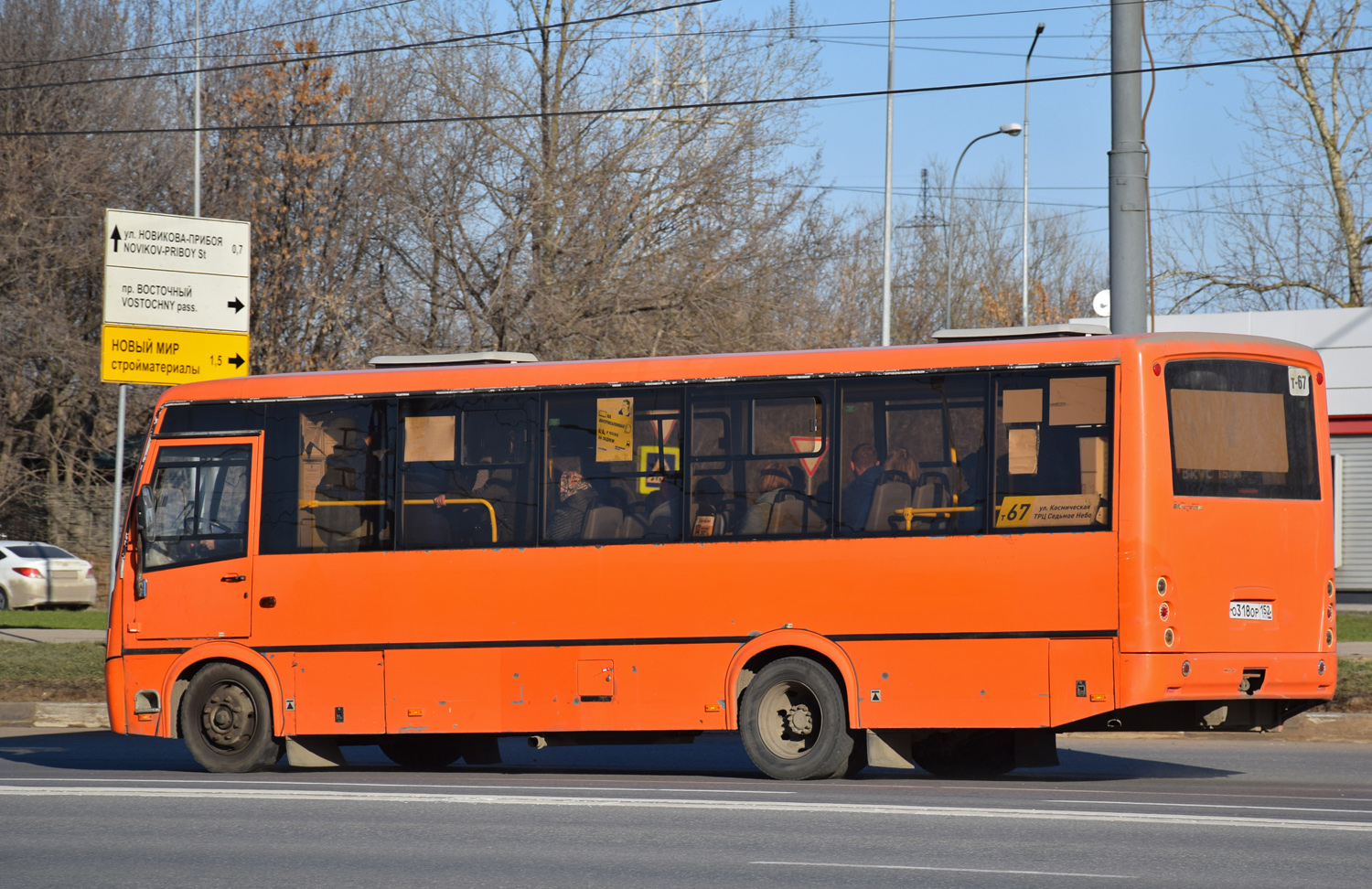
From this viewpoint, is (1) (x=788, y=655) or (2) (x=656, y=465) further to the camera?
(2) (x=656, y=465)

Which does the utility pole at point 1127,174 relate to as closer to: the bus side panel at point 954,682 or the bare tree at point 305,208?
the bus side panel at point 954,682

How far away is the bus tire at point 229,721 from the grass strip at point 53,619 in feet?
45.1

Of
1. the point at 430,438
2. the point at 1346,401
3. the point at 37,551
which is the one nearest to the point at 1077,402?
the point at 430,438

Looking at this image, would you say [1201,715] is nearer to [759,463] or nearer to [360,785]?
[759,463]

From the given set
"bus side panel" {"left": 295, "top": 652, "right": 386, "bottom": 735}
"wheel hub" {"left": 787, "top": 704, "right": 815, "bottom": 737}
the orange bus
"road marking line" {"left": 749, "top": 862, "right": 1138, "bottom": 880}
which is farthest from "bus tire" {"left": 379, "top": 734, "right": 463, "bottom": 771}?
"road marking line" {"left": 749, "top": 862, "right": 1138, "bottom": 880}

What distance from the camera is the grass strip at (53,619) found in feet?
87.6

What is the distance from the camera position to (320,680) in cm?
1180

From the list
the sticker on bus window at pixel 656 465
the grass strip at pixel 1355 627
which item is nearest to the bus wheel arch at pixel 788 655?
the sticker on bus window at pixel 656 465

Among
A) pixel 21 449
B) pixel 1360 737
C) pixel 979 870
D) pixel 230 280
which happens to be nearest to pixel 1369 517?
pixel 1360 737

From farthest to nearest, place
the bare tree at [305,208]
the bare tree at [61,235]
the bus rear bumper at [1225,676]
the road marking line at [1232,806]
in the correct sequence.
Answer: the bare tree at [61,235] < the bare tree at [305,208] < the bus rear bumper at [1225,676] < the road marking line at [1232,806]

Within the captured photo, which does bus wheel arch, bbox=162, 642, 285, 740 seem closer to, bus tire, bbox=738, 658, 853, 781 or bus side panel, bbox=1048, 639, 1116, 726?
bus tire, bbox=738, 658, 853, 781

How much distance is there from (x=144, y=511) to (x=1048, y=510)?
6.75 meters

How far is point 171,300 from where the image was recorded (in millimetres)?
18438

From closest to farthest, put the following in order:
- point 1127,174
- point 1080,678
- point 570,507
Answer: point 1080,678, point 570,507, point 1127,174
